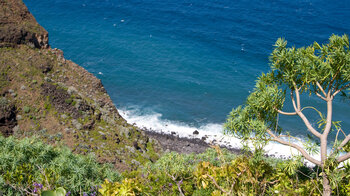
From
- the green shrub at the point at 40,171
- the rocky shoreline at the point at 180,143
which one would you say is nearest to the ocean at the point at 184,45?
the rocky shoreline at the point at 180,143

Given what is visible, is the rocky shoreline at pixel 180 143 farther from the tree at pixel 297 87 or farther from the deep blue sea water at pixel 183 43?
the tree at pixel 297 87

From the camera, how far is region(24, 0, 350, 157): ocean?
3850 cm

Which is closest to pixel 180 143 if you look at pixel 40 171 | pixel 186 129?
pixel 186 129

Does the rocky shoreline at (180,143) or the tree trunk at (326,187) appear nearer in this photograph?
the tree trunk at (326,187)

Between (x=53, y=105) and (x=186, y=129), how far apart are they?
59.4 ft

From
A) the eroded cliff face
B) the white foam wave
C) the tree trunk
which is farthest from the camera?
the white foam wave

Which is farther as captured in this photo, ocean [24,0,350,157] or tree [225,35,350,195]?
ocean [24,0,350,157]

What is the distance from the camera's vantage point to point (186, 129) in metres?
34.8

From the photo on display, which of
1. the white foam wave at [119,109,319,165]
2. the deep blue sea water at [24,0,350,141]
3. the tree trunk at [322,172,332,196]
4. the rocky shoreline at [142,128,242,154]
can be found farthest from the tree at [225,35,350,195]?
the deep blue sea water at [24,0,350,141]

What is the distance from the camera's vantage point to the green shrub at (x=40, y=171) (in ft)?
29.2

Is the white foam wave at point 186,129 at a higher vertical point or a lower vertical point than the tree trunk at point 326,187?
lower

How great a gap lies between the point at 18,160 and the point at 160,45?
43769 mm

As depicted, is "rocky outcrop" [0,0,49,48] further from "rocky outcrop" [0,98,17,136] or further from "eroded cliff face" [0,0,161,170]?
"rocky outcrop" [0,98,17,136]

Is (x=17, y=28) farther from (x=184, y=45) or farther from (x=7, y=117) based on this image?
(x=184, y=45)
